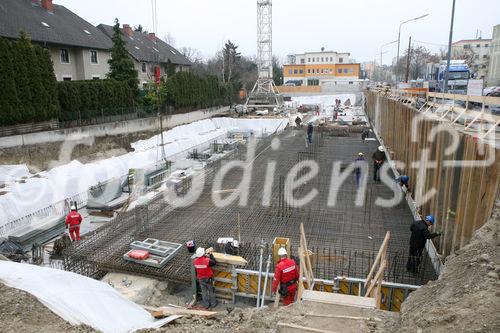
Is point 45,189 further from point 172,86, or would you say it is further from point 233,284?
point 172,86

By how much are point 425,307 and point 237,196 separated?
24.5 ft

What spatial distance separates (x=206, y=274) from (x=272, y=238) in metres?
2.28

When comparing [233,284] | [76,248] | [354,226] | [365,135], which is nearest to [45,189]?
[76,248]

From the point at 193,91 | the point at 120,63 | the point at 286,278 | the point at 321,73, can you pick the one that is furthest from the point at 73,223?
the point at 321,73

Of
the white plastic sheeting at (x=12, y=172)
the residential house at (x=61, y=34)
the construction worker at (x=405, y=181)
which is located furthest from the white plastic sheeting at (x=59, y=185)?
the residential house at (x=61, y=34)

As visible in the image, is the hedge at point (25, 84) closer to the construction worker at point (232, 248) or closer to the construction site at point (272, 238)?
the construction site at point (272, 238)

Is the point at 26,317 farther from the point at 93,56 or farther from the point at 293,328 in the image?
the point at 93,56

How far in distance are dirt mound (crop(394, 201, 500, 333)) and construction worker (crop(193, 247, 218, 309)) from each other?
10.6ft

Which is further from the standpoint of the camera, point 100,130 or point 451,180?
point 100,130

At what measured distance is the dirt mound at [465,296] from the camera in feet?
10.8

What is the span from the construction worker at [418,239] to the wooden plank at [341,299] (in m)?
2.08

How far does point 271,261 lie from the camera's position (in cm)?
714

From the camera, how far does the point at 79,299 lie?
16.2 feet

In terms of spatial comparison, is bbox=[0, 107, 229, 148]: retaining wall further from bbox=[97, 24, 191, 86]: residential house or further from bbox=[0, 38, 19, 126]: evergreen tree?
bbox=[97, 24, 191, 86]: residential house
